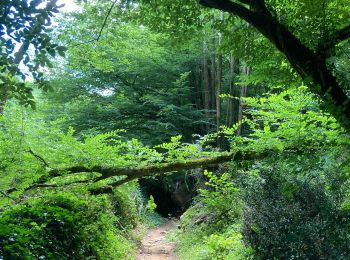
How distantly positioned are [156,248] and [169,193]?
799 centimetres

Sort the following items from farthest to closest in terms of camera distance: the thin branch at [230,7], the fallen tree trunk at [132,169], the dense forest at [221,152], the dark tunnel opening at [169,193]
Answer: the dark tunnel opening at [169,193]
the fallen tree trunk at [132,169]
the thin branch at [230,7]
the dense forest at [221,152]

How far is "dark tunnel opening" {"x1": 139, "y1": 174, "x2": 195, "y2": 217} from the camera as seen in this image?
17.1 m

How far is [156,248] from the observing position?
32.1 feet

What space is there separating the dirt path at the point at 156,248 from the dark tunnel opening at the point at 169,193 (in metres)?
4.24

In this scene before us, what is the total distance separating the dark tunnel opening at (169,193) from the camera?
1711 cm

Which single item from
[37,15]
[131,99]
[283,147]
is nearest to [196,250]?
[283,147]

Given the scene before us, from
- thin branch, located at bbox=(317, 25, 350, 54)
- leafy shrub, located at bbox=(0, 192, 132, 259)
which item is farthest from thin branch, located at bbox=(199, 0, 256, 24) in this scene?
leafy shrub, located at bbox=(0, 192, 132, 259)

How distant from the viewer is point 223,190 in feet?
30.2

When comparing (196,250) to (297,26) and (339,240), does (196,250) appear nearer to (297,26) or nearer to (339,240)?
(339,240)

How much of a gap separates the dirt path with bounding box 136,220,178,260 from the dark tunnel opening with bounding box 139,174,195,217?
13.9ft

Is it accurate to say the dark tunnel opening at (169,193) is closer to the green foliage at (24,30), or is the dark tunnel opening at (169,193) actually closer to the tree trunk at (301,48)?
the tree trunk at (301,48)

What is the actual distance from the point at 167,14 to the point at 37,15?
2.66 meters

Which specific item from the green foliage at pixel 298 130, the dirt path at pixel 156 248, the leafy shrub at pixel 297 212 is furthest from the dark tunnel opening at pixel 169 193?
the green foliage at pixel 298 130

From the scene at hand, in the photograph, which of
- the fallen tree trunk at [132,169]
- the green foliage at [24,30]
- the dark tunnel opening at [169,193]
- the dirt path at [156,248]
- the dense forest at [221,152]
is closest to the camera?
the green foliage at [24,30]
